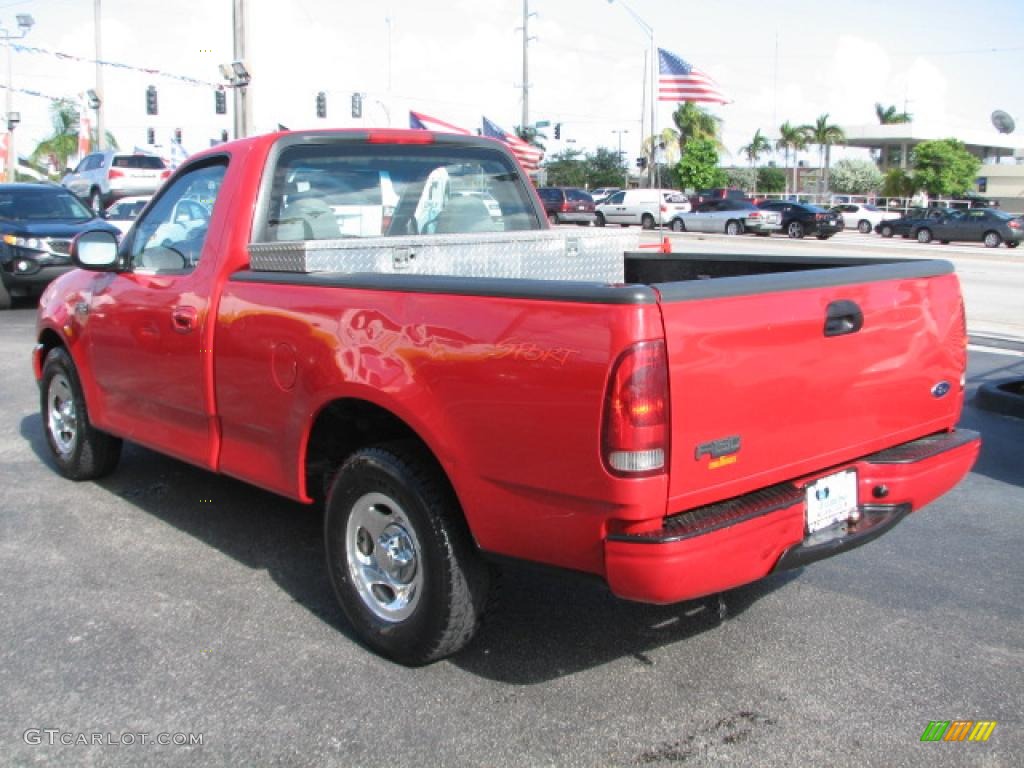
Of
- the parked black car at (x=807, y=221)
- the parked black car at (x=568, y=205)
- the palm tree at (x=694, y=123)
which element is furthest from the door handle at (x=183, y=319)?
the palm tree at (x=694, y=123)

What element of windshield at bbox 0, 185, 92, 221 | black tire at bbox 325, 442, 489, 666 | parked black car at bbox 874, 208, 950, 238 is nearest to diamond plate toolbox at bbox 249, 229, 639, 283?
black tire at bbox 325, 442, 489, 666

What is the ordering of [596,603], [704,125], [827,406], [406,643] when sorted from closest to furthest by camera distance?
1. [827,406]
2. [406,643]
3. [596,603]
4. [704,125]

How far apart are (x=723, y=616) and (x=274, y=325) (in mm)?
2097

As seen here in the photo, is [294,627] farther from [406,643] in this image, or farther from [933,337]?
[933,337]

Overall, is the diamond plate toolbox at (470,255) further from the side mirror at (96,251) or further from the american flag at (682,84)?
the american flag at (682,84)

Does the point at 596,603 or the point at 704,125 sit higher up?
the point at 704,125

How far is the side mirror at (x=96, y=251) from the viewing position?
5.10 m

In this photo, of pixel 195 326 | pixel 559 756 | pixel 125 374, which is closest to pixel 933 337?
pixel 559 756

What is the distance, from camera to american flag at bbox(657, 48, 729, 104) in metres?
23.0

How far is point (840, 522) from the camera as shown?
357 cm

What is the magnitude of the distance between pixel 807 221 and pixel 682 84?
1476 centimetres

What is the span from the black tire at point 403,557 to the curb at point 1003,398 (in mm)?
6001

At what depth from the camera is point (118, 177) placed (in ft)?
109

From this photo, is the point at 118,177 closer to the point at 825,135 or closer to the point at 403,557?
the point at 403,557
